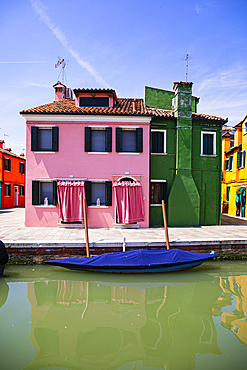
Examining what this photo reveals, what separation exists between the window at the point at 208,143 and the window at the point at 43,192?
9229 mm

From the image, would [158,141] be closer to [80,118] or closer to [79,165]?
[80,118]

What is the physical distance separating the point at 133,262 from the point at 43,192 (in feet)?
25.2

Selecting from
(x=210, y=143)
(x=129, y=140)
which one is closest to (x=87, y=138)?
(x=129, y=140)

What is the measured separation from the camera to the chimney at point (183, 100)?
14.8m

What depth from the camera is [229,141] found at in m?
25.1

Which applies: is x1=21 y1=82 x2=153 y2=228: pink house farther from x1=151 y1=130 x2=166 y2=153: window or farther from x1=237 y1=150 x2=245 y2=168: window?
x1=237 y1=150 x2=245 y2=168: window

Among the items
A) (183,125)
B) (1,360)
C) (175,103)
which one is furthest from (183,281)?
(175,103)

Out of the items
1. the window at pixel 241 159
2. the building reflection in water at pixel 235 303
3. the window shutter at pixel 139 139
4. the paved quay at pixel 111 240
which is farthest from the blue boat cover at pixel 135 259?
the window at pixel 241 159

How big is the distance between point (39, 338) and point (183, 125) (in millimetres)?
12976

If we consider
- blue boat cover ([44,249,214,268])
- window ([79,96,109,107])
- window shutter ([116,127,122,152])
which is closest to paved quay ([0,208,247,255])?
blue boat cover ([44,249,214,268])

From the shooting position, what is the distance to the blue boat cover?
8680 millimetres

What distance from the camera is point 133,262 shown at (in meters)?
8.72

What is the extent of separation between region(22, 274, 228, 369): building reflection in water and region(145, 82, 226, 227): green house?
6.61 metres

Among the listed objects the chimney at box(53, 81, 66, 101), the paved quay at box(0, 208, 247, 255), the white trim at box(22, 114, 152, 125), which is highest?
the chimney at box(53, 81, 66, 101)
